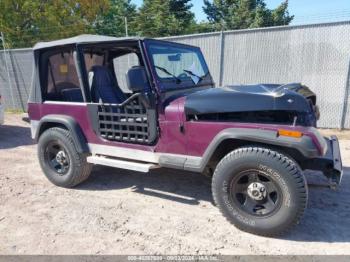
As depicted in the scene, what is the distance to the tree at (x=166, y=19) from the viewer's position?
2181 centimetres

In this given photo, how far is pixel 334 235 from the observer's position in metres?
3.04

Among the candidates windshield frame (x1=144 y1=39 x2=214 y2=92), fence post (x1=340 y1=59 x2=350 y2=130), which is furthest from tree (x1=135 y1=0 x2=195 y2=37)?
windshield frame (x1=144 y1=39 x2=214 y2=92)

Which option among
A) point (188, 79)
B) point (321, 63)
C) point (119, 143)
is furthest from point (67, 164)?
point (321, 63)

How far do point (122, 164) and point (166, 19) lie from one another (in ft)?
67.2

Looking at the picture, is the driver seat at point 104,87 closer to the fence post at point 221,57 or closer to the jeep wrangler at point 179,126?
the jeep wrangler at point 179,126

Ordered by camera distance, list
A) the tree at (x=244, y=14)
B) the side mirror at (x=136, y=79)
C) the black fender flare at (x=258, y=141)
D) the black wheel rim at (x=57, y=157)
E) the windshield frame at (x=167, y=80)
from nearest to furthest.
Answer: the black fender flare at (x=258, y=141) < the side mirror at (x=136, y=79) < the windshield frame at (x=167, y=80) < the black wheel rim at (x=57, y=157) < the tree at (x=244, y=14)

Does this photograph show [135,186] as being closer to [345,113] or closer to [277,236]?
[277,236]

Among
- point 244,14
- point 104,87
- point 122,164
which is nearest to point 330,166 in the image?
point 122,164

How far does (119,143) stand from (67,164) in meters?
1.00

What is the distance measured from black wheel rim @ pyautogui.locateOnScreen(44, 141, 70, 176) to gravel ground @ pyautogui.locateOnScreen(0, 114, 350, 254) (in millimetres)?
264

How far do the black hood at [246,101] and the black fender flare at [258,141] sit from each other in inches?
9.0

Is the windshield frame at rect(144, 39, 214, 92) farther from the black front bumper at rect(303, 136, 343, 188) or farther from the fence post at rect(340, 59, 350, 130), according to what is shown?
the fence post at rect(340, 59, 350, 130)

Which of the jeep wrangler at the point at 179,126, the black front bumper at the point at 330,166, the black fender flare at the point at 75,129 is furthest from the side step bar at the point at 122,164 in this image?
the black front bumper at the point at 330,166

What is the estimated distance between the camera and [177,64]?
4.07 meters
